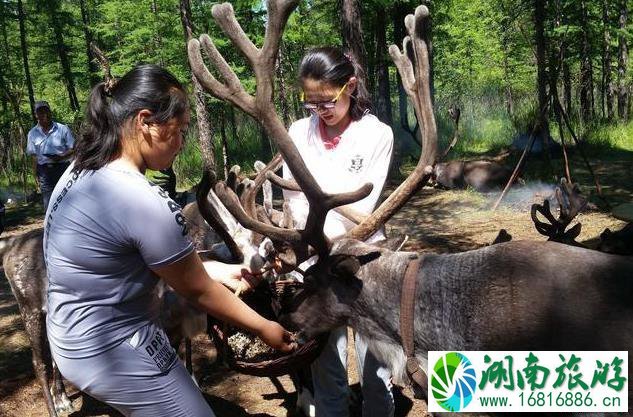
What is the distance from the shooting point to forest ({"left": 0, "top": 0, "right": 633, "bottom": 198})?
13852 millimetres

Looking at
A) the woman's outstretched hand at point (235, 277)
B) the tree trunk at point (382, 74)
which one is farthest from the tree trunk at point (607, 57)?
the woman's outstretched hand at point (235, 277)

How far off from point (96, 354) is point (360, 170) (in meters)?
1.51

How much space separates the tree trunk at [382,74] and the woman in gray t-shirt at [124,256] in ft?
35.9

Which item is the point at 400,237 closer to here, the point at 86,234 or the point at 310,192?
the point at 310,192

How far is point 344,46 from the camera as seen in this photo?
377 inches

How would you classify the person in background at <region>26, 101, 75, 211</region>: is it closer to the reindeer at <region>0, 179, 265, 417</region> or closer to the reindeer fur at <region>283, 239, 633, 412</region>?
the reindeer at <region>0, 179, 265, 417</region>

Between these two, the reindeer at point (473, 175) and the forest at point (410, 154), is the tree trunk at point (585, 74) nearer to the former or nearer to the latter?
the forest at point (410, 154)

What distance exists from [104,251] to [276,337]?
2.64 ft

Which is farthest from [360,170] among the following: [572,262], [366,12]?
[366,12]

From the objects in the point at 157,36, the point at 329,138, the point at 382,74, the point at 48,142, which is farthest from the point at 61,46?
the point at 329,138

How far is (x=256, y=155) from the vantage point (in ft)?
56.7

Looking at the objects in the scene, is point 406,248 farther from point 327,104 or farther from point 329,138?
point 327,104

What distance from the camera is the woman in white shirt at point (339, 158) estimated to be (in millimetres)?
→ 2838

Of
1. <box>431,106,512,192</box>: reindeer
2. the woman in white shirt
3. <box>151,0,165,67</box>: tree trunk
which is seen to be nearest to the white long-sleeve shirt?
the woman in white shirt
